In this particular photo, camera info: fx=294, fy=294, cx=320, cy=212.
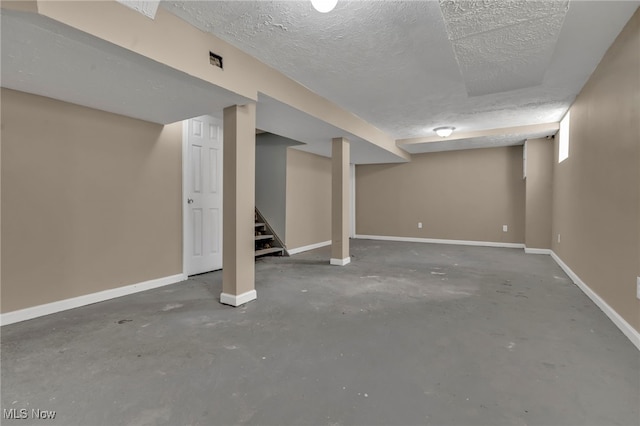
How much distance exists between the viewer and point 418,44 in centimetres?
237

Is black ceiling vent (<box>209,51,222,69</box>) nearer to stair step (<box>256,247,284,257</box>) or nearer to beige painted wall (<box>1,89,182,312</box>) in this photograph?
beige painted wall (<box>1,89,182,312</box>)

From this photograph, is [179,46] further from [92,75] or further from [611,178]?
[611,178]

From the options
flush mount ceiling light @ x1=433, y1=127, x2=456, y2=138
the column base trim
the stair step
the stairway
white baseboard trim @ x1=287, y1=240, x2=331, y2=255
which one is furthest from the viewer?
white baseboard trim @ x1=287, y1=240, x2=331, y2=255

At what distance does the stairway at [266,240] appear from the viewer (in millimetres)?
5285

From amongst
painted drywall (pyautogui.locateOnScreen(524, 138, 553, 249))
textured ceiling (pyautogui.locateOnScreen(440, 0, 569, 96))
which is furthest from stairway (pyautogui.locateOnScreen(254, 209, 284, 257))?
painted drywall (pyautogui.locateOnScreen(524, 138, 553, 249))

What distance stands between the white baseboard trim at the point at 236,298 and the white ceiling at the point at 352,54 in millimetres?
1792

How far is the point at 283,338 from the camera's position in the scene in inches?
82.7

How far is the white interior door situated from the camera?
12.3ft

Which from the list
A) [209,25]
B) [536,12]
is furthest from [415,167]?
[209,25]

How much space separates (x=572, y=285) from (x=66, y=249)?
5.27m

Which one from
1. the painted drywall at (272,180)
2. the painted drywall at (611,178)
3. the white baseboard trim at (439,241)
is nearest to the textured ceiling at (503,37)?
the painted drywall at (611,178)

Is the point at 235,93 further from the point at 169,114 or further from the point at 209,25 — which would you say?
the point at 169,114

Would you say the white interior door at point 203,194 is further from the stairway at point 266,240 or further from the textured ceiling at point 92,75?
the stairway at point 266,240

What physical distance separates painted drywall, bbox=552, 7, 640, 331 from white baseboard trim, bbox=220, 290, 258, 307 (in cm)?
294
